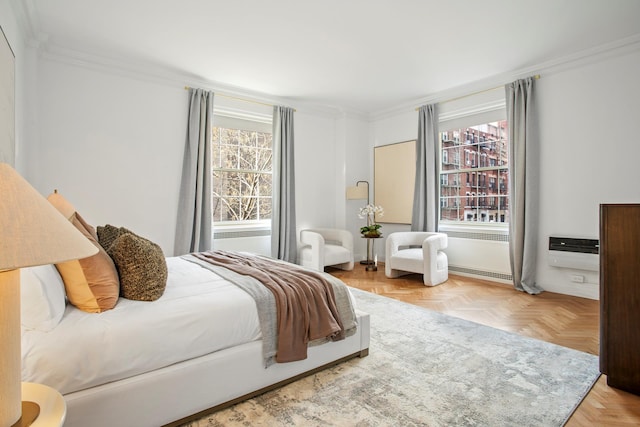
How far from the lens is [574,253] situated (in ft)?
12.8

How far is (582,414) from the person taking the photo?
180cm

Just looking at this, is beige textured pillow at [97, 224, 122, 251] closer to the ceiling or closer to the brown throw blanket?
the brown throw blanket

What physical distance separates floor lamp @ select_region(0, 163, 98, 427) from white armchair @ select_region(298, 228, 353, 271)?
4.12m

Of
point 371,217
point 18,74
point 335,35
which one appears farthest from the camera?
point 371,217

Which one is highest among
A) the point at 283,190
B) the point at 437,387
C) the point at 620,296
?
the point at 283,190

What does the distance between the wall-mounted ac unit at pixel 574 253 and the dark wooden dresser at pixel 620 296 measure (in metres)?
2.05

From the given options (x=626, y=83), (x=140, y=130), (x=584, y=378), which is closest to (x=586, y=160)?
Answer: (x=626, y=83)

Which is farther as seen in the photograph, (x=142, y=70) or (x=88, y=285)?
(x=142, y=70)

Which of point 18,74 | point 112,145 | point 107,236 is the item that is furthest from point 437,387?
point 18,74

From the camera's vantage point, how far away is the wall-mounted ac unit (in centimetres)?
377

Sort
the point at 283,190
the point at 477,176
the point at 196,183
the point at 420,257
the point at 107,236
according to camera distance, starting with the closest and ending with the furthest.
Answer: the point at 107,236 → the point at 196,183 → the point at 420,257 → the point at 477,176 → the point at 283,190

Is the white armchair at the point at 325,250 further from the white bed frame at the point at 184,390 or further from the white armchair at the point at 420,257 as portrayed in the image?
the white bed frame at the point at 184,390

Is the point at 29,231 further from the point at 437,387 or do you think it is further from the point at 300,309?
the point at 437,387

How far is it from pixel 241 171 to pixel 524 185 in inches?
160
